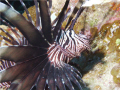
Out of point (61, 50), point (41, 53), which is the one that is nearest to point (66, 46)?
point (61, 50)

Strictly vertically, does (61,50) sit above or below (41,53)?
below

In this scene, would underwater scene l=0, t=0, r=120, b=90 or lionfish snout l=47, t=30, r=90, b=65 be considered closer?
underwater scene l=0, t=0, r=120, b=90

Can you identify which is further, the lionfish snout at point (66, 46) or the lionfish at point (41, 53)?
the lionfish snout at point (66, 46)

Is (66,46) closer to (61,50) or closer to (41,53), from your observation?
(61,50)

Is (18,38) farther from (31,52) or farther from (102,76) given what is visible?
(102,76)

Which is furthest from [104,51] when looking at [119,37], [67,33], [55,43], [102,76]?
[55,43]
